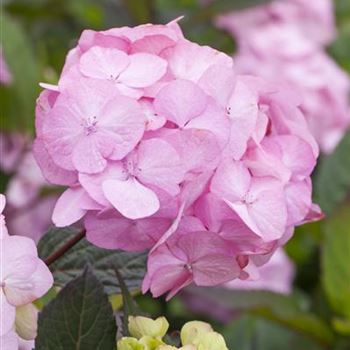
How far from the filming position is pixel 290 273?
1.85m

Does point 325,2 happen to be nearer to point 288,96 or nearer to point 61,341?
point 288,96

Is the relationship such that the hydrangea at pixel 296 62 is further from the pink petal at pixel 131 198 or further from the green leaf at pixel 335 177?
the pink petal at pixel 131 198

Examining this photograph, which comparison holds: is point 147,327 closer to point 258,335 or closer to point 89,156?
point 89,156

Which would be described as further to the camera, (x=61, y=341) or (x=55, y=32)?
(x=55, y=32)

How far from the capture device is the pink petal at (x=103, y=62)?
0.77 meters

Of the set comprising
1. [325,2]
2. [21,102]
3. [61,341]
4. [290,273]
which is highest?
[61,341]

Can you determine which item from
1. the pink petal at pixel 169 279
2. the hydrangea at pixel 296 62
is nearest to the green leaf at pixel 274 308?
the hydrangea at pixel 296 62

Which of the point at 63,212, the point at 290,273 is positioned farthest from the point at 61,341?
the point at 290,273

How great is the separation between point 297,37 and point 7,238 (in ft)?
4.76

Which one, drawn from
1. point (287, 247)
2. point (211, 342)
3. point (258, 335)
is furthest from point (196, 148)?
point (287, 247)

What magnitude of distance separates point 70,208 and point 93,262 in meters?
0.16

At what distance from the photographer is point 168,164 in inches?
28.6

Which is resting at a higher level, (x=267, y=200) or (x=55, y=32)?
(x=267, y=200)

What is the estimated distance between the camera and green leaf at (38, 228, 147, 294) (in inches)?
34.0
